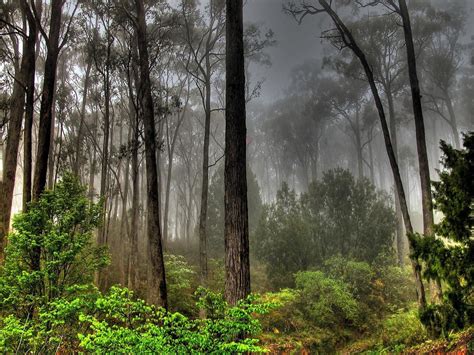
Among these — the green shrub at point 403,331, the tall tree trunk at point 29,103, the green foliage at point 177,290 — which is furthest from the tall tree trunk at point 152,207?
the green shrub at point 403,331

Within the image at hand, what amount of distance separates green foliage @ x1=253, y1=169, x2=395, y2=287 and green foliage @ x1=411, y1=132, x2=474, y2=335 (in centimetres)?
963

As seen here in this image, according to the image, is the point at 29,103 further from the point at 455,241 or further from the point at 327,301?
the point at 327,301

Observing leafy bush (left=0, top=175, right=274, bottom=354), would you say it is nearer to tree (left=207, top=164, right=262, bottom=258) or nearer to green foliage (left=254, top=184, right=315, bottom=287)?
green foliage (left=254, top=184, right=315, bottom=287)

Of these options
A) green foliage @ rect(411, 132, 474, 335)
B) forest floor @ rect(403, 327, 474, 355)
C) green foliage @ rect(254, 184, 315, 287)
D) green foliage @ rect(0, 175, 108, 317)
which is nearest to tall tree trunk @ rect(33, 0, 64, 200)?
green foliage @ rect(0, 175, 108, 317)

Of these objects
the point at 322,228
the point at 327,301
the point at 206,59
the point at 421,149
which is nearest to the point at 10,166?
the point at 206,59

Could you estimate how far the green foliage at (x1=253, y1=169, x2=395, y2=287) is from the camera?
614 inches

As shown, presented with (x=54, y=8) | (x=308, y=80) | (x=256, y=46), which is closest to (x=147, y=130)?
(x=54, y=8)

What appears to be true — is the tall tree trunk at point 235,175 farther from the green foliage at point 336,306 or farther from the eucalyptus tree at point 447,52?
the eucalyptus tree at point 447,52

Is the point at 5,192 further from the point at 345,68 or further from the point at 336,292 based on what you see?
the point at 345,68

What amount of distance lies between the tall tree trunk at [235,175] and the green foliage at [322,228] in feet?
34.0

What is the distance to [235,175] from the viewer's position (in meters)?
5.78

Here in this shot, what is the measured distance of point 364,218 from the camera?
54.6ft

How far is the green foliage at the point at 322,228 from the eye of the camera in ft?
51.2

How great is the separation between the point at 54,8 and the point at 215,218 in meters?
15.5
